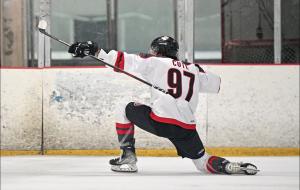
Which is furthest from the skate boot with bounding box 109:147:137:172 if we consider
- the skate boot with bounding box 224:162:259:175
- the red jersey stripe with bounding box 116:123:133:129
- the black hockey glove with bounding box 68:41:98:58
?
the black hockey glove with bounding box 68:41:98:58

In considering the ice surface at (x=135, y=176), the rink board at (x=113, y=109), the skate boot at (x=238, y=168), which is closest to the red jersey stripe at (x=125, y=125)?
the ice surface at (x=135, y=176)

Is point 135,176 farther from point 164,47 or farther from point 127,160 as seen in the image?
point 164,47

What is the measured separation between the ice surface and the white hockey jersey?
360mm

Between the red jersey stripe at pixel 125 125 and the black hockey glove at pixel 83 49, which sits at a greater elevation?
the black hockey glove at pixel 83 49

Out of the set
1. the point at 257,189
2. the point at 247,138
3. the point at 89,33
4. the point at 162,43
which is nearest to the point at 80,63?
the point at 89,33

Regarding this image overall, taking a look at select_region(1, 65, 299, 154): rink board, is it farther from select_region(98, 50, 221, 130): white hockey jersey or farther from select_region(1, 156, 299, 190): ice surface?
select_region(98, 50, 221, 130): white hockey jersey

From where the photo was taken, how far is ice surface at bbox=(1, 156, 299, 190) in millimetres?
3814

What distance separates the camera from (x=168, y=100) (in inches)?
164

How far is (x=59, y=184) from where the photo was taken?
3.92 meters

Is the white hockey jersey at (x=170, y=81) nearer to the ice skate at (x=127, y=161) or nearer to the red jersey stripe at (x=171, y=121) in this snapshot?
the red jersey stripe at (x=171, y=121)

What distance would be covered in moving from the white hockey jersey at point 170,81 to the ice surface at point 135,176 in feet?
1.18

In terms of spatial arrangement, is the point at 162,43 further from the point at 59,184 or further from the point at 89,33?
the point at 89,33

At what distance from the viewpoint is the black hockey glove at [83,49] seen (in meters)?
4.01

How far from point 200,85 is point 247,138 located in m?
1.78
